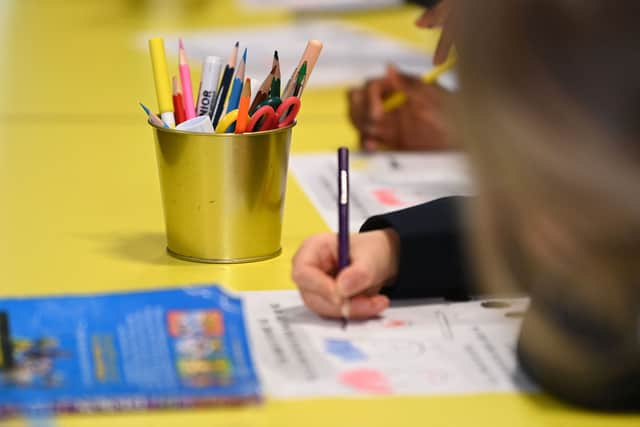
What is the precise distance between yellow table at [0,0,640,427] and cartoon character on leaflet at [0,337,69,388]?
0.12ft

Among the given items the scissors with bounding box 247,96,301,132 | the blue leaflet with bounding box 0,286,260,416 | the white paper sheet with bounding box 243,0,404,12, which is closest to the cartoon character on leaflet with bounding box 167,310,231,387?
the blue leaflet with bounding box 0,286,260,416

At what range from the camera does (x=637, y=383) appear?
0.73m

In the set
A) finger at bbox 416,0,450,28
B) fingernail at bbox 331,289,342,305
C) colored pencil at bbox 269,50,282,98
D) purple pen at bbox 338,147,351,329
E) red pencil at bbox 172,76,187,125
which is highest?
finger at bbox 416,0,450,28

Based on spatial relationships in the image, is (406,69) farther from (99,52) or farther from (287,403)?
(287,403)

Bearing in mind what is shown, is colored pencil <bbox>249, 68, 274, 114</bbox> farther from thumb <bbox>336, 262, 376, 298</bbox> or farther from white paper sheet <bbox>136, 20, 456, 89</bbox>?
white paper sheet <bbox>136, 20, 456, 89</bbox>

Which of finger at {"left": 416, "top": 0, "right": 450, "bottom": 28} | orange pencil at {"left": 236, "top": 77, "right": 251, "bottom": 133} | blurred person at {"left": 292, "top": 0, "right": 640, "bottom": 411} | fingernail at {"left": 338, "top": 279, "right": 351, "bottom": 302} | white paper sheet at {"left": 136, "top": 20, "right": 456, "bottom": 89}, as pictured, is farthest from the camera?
white paper sheet at {"left": 136, "top": 20, "right": 456, "bottom": 89}

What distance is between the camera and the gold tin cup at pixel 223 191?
99cm

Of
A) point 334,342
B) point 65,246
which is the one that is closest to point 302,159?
point 65,246

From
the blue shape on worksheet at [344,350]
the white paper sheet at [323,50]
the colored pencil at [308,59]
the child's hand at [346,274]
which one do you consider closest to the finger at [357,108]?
the white paper sheet at [323,50]

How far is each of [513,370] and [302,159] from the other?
0.63 m

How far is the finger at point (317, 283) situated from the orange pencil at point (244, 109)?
0.17 metres

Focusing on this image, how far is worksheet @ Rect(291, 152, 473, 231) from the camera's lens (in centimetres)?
121

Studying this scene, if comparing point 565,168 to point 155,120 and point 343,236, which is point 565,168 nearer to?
point 343,236

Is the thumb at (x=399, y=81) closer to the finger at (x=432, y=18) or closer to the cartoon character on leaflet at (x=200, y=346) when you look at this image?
the finger at (x=432, y=18)
